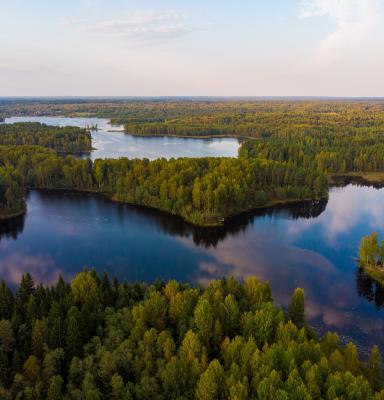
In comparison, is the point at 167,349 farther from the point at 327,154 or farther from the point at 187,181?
the point at 327,154

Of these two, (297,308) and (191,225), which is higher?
(297,308)

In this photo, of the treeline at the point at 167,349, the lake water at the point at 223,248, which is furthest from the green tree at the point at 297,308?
the lake water at the point at 223,248

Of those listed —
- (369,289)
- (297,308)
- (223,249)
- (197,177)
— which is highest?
(197,177)

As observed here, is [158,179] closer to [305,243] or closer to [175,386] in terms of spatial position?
[305,243]

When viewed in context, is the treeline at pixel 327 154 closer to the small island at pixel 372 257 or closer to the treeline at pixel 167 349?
the small island at pixel 372 257

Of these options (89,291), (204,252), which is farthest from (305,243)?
(89,291)

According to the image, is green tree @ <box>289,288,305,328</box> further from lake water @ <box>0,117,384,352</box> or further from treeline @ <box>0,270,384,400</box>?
lake water @ <box>0,117,384,352</box>

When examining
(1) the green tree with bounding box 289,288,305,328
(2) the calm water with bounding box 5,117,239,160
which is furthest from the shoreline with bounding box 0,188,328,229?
(2) the calm water with bounding box 5,117,239,160

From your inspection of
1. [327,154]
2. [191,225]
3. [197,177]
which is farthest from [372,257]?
[327,154]
